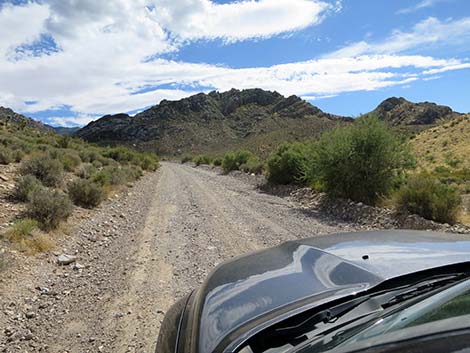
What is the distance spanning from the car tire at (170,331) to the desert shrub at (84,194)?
35.1ft

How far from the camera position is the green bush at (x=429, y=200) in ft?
34.3

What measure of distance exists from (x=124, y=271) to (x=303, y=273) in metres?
5.50

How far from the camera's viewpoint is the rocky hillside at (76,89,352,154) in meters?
109

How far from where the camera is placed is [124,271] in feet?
23.4

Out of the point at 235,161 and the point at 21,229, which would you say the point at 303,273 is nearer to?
the point at 21,229

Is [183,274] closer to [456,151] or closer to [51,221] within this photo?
[51,221]

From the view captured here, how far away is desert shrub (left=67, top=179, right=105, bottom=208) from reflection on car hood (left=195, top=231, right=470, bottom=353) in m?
10.8

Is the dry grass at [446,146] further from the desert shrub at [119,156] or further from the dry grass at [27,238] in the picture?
the dry grass at [27,238]

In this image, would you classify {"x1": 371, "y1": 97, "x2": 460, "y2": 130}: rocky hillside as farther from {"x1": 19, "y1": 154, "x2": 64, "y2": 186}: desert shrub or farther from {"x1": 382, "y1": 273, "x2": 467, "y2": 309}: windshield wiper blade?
{"x1": 382, "y1": 273, "x2": 467, "y2": 309}: windshield wiper blade

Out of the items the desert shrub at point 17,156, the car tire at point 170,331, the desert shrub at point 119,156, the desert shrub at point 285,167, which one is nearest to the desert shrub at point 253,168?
the desert shrub at point 285,167

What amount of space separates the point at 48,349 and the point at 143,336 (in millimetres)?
1038

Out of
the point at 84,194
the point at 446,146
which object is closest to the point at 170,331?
the point at 84,194

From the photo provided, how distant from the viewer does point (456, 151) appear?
32.6m

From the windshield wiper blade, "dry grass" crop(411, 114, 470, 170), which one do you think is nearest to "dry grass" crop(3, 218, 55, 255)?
the windshield wiper blade
